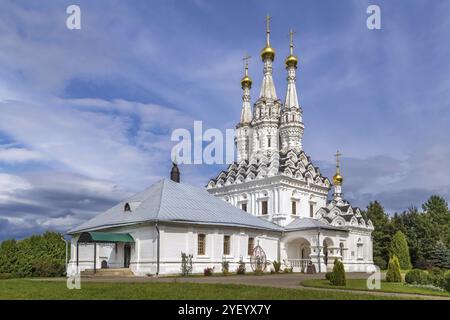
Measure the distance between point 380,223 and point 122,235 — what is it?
42727mm

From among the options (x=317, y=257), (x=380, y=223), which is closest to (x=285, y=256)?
(x=317, y=257)

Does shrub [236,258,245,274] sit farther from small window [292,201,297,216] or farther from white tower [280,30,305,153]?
white tower [280,30,305,153]

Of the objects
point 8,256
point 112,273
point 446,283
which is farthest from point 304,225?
point 8,256

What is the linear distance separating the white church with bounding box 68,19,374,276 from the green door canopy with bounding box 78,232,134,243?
6cm

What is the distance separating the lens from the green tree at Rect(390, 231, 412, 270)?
5377 centimetres

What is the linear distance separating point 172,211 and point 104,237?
4321 mm

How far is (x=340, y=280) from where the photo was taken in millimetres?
19625

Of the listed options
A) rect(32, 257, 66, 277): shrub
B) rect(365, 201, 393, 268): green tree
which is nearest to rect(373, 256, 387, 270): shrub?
rect(365, 201, 393, 268): green tree

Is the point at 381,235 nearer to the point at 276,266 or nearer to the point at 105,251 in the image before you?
the point at 276,266

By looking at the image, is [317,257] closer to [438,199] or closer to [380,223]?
[380,223]

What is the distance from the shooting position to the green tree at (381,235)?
195 ft

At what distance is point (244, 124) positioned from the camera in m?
54.9

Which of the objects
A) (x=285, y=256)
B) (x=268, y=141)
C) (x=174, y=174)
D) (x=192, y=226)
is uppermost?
(x=268, y=141)
